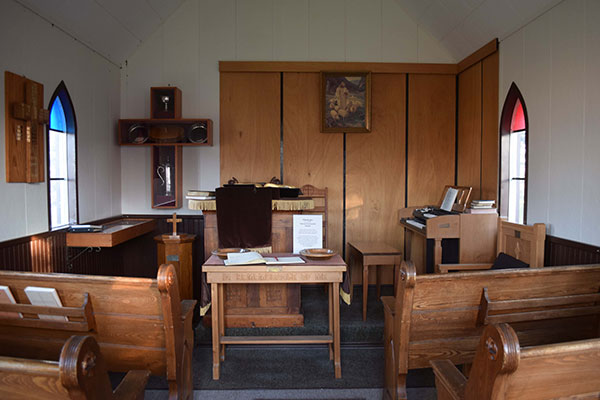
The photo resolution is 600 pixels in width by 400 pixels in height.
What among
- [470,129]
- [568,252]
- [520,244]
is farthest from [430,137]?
[568,252]

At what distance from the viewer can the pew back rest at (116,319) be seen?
211cm

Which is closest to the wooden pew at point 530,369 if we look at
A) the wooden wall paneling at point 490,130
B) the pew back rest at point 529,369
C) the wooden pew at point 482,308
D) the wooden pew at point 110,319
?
the pew back rest at point 529,369

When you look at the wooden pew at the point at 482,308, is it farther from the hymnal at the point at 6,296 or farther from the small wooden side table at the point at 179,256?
the small wooden side table at the point at 179,256

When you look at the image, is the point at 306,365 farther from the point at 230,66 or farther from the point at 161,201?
the point at 230,66

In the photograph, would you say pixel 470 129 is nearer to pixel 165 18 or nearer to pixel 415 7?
pixel 415 7

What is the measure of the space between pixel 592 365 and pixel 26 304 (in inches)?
99.1

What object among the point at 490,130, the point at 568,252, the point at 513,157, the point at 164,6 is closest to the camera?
the point at 568,252

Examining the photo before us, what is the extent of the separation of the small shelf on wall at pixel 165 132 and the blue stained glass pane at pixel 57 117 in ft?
3.15

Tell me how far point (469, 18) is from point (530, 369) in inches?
163

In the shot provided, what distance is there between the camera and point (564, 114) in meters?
3.33

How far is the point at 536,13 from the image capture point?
363 centimetres

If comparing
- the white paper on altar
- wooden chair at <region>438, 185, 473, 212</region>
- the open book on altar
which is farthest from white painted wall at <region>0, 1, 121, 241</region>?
wooden chair at <region>438, 185, 473, 212</region>

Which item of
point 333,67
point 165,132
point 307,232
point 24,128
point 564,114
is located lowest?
point 307,232

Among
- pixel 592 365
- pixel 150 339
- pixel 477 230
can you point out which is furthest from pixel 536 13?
pixel 150 339
